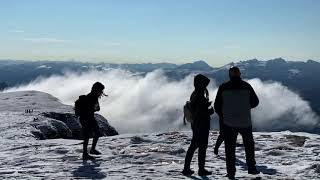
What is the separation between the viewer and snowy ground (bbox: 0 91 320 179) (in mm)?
12695

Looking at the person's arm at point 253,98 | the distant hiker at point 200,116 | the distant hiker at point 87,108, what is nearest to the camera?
the person's arm at point 253,98

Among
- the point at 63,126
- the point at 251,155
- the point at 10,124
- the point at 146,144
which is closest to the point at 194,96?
the point at 251,155

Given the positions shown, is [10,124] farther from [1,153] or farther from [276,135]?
[276,135]

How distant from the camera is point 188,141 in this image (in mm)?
19469

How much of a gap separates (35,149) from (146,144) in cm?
453

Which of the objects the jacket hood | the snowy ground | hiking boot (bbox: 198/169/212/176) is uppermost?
the jacket hood

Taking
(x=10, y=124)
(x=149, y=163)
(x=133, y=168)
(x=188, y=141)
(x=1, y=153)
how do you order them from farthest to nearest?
(x=10, y=124), (x=188, y=141), (x=1, y=153), (x=149, y=163), (x=133, y=168)

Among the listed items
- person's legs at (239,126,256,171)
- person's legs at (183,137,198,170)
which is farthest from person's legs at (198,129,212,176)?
person's legs at (239,126,256,171)

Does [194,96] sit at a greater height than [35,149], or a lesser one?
greater

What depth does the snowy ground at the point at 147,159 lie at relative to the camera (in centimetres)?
1270

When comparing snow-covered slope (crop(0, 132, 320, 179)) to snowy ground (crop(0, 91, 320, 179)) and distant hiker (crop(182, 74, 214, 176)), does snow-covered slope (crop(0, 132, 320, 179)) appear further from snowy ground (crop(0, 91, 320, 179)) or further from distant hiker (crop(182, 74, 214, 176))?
distant hiker (crop(182, 74, 214, 176))

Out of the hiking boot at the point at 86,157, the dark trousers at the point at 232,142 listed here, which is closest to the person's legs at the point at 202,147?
the dark trousers at the point at 232,142

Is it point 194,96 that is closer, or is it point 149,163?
point 194,96

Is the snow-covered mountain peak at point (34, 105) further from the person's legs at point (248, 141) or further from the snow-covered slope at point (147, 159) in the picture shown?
the person's legs at point (248, 141)
